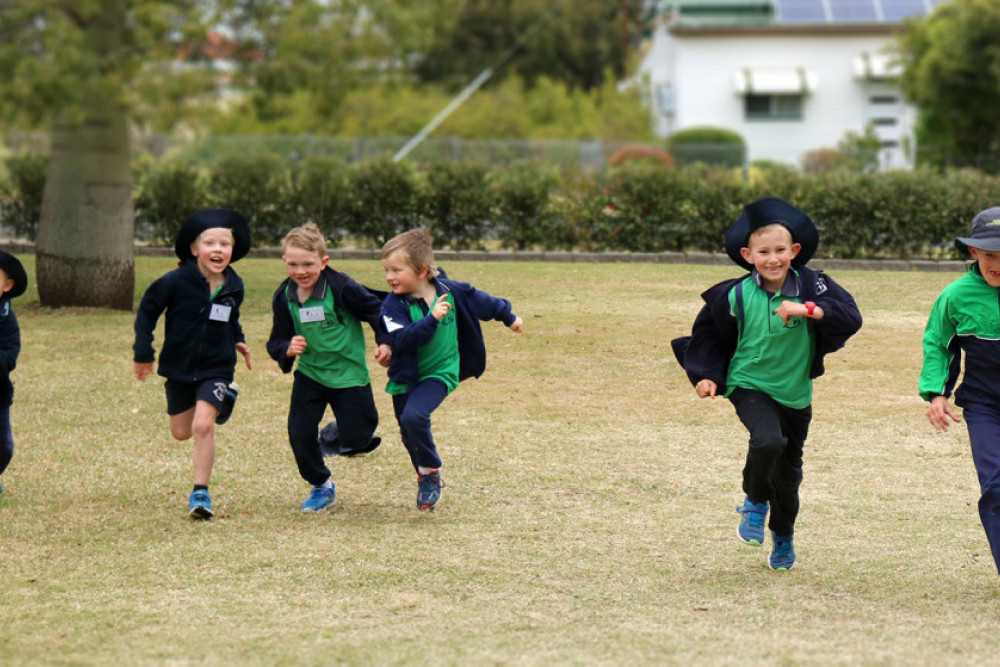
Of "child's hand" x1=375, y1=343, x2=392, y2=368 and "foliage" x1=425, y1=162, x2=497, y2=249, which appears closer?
"child's hand" x1=375, y1=343, x2=392, y2=368

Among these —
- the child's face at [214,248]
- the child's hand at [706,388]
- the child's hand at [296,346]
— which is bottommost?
the child's hand at [706,388]

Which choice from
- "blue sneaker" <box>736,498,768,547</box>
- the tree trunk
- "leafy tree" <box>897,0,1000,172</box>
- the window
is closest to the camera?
"blue sneaker" <box>736,498,768,547</box>

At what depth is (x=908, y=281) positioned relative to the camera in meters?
16.3

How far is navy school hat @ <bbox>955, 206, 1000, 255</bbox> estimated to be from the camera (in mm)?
5613

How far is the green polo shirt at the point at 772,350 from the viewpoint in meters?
6.06

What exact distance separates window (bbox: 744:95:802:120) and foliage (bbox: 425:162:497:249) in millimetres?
29150

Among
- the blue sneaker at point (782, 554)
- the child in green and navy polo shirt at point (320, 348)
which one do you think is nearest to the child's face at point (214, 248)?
the child in green and navy polo shirt at point (320, 348)

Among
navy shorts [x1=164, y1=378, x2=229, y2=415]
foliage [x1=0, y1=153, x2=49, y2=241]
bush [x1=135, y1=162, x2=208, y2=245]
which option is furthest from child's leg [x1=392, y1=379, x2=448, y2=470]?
foliage [x1=0, y1=153, x2=49, y2=241]

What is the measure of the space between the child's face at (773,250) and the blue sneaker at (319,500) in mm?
2650

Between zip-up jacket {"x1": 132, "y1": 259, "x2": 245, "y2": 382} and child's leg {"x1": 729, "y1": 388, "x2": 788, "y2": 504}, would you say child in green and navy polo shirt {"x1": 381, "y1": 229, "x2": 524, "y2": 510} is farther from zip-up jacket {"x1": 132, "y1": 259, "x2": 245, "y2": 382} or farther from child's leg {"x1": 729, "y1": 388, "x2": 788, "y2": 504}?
child's leg {"x1": 729, "y1": 388, "x2": 788, "y2": 504}

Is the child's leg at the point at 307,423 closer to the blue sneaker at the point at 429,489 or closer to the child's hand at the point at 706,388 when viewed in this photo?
the blue sneaker at the point at 429,489

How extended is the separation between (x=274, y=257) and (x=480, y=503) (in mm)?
11929

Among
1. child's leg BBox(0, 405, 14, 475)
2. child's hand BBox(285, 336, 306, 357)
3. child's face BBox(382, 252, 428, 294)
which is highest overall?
child's face BBox(382, 252, 428, 294)

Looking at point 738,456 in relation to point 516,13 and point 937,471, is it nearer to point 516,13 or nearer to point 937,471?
point 937,471
